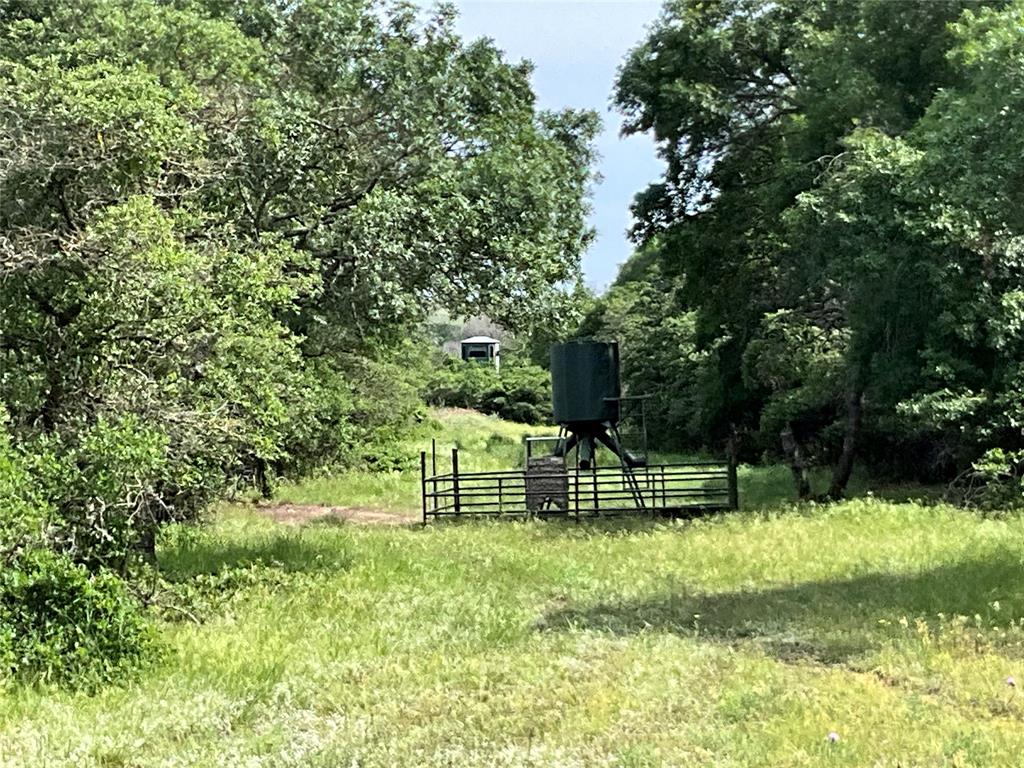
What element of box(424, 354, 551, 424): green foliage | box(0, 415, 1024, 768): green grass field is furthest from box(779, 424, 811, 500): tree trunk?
box(424, 354, 551, 424): green foliage

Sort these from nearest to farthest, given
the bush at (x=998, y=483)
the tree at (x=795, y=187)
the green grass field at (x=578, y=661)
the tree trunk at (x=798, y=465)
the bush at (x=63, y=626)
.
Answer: the green grass field at (x=578, y=661)
the bush at (x=63, y=626)
the bush at (x=998, y=483)
the tree at (x=795, y=187)
the tree trunk at (x=798, y=465)

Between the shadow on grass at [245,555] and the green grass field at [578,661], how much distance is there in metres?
0.07

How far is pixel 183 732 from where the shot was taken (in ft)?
21.9

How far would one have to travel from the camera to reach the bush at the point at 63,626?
7.97m

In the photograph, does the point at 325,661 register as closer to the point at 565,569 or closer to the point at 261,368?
the point at 261,368

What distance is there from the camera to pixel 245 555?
A: 46.7ft

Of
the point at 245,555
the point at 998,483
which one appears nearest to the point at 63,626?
the point at 245,555

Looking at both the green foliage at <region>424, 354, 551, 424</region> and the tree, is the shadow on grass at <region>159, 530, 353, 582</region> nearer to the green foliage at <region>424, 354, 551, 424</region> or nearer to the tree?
the tree

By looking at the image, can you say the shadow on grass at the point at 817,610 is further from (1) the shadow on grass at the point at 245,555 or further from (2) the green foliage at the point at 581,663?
(1) the shadow on grass at the point at 245,555

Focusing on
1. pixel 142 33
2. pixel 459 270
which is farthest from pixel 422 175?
pixel 142 33

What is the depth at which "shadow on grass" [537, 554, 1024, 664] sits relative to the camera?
8773 millimetres

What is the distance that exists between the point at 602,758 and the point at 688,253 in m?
22.0

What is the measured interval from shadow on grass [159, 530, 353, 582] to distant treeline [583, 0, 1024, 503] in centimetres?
980

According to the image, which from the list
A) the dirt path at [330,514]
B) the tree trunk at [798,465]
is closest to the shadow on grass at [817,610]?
the dirt path at [330,514]
